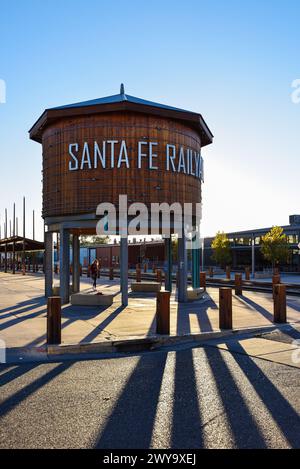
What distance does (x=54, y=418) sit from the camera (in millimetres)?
5254

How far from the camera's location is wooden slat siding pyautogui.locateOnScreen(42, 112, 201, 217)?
16.7m

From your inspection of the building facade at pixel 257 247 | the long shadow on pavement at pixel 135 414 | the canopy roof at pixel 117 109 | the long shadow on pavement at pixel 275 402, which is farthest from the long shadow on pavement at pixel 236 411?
the building facade at pixel 257 247

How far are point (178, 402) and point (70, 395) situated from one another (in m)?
1.52

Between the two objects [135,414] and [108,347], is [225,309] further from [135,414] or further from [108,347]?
[135,414]

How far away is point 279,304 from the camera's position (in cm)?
1230

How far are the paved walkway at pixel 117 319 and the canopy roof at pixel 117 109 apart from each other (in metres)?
7.40

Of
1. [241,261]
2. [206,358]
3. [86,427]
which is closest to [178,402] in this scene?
[86,427]

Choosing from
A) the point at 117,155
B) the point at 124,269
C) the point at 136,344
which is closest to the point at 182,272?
the point at 124,269

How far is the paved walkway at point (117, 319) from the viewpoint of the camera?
33.8 ft

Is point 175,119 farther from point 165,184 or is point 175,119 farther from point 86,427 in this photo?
point 86,427

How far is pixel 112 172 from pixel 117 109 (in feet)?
7.74

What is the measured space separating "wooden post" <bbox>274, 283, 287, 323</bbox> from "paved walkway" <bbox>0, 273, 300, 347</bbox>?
280 millimetres

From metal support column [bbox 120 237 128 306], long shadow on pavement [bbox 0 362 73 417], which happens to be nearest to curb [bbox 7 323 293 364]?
long shadow on pavement [bbox 0 362 73 417]

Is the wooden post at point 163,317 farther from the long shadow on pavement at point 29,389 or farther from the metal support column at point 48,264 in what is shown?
the metal support column at point 48,264
